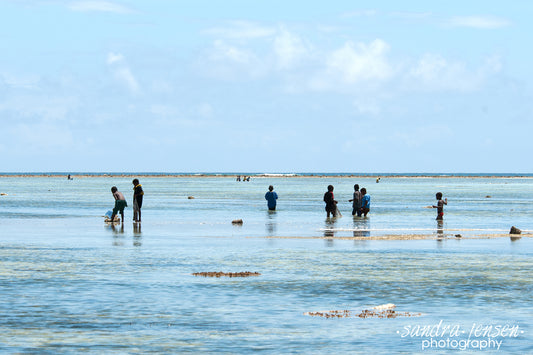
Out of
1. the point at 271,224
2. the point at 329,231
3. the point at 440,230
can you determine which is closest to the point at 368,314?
the point at 329,231

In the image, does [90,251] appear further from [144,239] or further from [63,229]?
[63,229]

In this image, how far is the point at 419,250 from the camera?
26.5 m

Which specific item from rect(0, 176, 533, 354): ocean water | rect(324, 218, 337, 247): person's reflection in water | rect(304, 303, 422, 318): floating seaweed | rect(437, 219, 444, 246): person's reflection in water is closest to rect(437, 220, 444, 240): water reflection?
rect(437, 219, 444, 246): person's reflection in water

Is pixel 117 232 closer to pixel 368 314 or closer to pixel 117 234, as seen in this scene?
pixel 117 234

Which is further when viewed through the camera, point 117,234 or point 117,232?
point 117,232

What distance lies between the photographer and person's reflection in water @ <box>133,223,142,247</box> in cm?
2825

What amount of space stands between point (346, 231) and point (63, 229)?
11132mm

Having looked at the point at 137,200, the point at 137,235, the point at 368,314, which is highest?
the point at 137,200

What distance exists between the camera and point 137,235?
31812 millimetres

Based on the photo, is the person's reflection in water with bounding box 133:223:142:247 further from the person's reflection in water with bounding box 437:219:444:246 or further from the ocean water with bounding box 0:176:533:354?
the person's reflection in water with bounding box 437:219:444:246

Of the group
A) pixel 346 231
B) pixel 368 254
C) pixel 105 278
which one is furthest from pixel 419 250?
pixel 105 278

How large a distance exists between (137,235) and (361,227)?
10.3m

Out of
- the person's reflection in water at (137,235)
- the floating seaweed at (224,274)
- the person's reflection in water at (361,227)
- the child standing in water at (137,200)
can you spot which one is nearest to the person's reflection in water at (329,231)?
the person's reflection in water at (361,227)

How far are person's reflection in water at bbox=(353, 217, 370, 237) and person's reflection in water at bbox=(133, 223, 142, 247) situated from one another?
777cm
